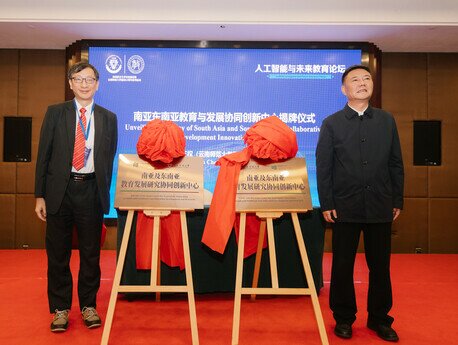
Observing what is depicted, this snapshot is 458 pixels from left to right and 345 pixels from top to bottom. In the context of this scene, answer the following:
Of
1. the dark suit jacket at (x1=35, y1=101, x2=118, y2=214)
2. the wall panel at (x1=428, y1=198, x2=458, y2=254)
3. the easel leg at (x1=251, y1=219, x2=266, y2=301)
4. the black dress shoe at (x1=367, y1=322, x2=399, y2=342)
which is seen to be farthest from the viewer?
the wall panel at (x1=428, y1=198, x2=458, y2=254)

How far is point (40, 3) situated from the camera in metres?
4.78

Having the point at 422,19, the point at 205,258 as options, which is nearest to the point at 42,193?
the point at 205,258

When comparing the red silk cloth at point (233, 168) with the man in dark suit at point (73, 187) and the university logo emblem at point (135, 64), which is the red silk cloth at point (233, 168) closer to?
the man in dark suit at point (73, 187)

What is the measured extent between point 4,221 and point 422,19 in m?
5.87

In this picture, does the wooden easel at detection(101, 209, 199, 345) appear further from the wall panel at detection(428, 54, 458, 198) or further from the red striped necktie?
the wall panel at detection(428, 54, 458, 198)

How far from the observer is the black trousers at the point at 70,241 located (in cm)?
250

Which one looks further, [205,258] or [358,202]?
Answer: [205,258]

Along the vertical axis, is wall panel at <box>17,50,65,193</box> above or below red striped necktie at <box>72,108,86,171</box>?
above

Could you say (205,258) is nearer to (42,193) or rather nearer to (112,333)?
(112,333)

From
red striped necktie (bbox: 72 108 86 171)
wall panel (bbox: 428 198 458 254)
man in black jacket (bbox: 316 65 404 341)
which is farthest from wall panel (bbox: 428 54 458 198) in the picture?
red striped necktie (bbox: 72 108 86 171)

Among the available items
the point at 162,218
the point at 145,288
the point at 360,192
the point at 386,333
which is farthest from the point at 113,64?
the point at 386,333

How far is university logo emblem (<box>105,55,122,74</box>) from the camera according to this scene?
5352 mm

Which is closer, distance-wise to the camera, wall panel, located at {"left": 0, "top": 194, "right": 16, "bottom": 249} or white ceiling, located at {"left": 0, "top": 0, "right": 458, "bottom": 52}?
white ceiling, located at {"left": 0, "top": 0, "right": 458, "bottom": 52}

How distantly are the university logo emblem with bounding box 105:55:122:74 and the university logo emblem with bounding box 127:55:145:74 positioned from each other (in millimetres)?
127
